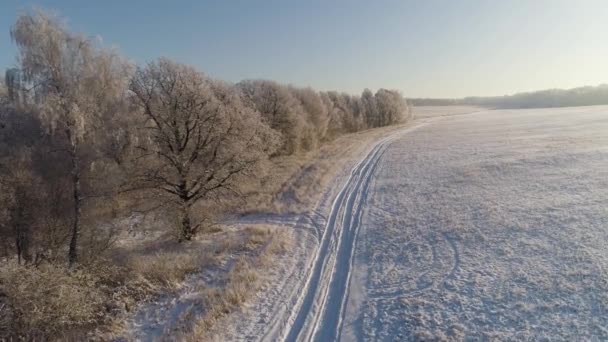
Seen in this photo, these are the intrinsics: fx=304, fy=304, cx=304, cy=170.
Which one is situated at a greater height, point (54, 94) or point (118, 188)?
point (54, 94)

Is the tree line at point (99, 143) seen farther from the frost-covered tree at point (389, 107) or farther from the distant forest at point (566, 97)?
the distant forest at point (566, 97)

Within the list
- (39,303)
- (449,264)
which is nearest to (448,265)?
(449,264)

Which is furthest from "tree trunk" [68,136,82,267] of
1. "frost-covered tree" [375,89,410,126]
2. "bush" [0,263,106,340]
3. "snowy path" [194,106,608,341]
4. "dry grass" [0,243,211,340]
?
"frost-covered tree" [375,89,410,126]

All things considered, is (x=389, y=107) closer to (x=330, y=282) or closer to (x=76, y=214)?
(x=330, y=282)

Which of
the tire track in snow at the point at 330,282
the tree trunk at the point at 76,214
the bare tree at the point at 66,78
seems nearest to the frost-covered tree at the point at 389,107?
the tire track in snow at the point at 330,282

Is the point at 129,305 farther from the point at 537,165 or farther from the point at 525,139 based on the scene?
the point at 525,139

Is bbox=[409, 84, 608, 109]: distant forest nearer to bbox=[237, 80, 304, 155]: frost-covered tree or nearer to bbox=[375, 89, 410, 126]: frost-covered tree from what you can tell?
bbox=[375, 89, 410, 126]: frost-covered tree

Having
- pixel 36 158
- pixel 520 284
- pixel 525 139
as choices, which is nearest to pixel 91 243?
pixel 36 158
